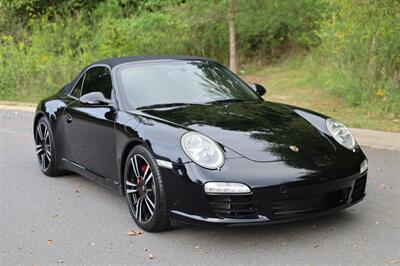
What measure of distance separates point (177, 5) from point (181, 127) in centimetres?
1179

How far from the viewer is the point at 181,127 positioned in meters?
4.70

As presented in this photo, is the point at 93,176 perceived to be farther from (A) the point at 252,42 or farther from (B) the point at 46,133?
(A) the point at 252,42

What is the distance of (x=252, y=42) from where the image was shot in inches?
729

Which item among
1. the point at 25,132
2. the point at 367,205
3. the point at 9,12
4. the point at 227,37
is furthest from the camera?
the point at 9,12

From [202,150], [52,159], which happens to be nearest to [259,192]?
[202,150]

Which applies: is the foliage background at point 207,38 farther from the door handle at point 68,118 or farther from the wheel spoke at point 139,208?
the wheel spoke at point 139,208

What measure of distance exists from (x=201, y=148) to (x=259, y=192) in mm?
581

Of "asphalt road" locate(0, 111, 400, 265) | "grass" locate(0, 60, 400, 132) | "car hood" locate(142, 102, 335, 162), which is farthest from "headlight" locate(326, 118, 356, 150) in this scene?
"grass" locate(0, 60, 400, 132)

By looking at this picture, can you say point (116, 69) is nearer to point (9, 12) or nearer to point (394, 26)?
point (394, 26)

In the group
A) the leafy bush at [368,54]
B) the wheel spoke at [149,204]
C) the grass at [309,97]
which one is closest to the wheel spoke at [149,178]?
the wheel spoke at [149,204]

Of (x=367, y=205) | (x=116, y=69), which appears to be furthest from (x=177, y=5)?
(x=367, y=205)

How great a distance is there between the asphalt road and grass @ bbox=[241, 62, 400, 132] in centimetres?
349

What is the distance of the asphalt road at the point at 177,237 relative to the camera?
421cm

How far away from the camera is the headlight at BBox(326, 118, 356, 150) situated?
16.0 ft
